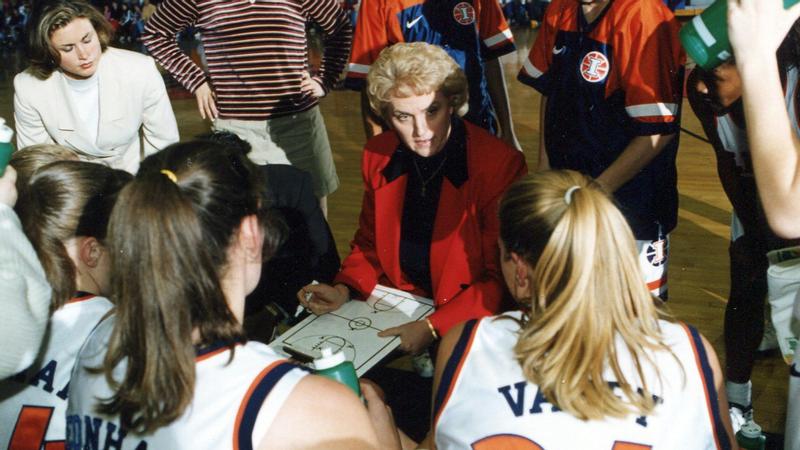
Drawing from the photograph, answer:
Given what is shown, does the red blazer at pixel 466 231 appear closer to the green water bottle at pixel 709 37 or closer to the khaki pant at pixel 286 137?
the green water bottle at pixel 709 37

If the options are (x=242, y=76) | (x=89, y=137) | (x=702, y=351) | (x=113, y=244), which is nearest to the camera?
(x=113, y=244)

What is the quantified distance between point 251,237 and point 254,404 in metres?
0.29

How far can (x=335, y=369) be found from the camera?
1180 millimetres

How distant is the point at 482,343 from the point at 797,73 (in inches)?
36.9

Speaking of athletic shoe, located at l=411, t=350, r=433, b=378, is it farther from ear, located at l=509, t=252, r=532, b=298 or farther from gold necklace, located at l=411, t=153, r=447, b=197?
ear, located at l=509, t=252, r=532, b=298

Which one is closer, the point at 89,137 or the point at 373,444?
the point at 373,444

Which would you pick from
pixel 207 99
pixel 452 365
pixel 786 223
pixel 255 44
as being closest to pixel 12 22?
pixel 207 99

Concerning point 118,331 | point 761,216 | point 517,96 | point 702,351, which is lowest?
point 517,96

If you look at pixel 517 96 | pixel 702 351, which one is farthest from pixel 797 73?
pixel 517 96

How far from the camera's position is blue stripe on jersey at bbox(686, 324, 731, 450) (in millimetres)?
1061

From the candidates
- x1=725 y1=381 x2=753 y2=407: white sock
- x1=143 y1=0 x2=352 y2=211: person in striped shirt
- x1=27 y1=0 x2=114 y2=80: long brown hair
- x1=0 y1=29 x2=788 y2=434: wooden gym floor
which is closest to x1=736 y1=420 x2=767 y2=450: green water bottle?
x1=725 y1=381 x2=753 y2=407: white sock

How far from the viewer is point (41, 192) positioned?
135cm

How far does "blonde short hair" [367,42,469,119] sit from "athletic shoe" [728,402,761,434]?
1169mm

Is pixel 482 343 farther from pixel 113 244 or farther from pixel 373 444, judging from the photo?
pixel 113 244
